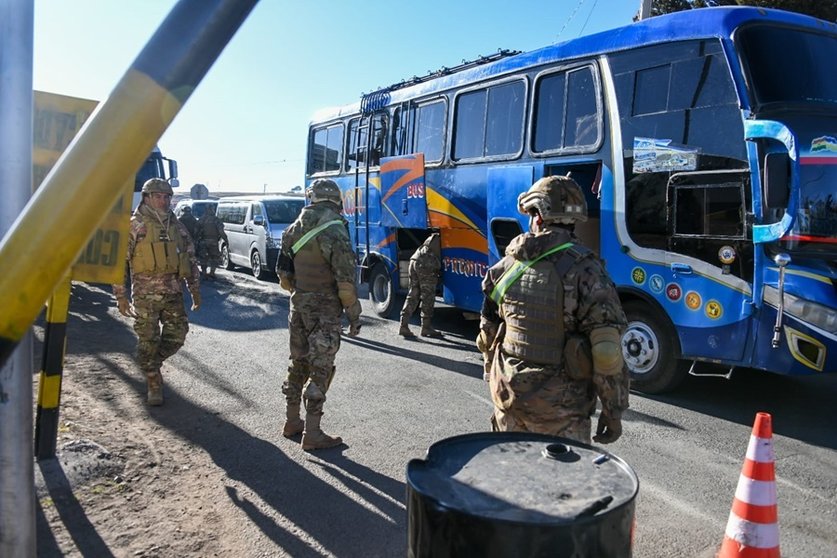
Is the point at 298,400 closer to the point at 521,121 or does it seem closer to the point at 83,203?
the point at 83,203

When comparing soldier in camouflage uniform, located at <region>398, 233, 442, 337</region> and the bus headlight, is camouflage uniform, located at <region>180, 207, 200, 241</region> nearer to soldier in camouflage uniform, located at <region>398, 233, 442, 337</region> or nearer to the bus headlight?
soldier in camouflage uniform, located at <region>398, 233, 442, 337</region>

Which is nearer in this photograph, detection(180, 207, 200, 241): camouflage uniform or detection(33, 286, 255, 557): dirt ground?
detection(33, 286, 255, 557): dirt ground

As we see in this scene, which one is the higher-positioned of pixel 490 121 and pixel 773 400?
pixel 490 121

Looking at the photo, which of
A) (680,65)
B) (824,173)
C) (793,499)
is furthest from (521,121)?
(793,499)

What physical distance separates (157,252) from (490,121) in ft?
14.9

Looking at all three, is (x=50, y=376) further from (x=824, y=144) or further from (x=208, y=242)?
(x=208, y=242)

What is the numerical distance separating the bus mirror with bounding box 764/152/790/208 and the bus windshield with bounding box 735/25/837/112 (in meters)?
0.48

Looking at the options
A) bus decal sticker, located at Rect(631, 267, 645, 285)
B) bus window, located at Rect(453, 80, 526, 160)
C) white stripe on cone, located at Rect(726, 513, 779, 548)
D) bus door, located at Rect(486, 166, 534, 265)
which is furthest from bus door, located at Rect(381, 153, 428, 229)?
white stripe on cone, located at Rect(726, 513, 779, 548)

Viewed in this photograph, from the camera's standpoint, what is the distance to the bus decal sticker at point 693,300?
17.6 ft

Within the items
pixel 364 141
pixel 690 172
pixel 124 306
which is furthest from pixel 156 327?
pixel 364 141

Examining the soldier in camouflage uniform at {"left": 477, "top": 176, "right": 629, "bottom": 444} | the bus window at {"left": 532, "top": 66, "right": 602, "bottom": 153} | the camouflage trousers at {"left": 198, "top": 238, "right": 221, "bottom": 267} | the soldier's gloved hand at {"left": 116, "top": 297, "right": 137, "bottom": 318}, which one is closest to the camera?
the soldier in camouflage uniform at {"left": 477, "top": 176, "right": 629, "bottom": 444}

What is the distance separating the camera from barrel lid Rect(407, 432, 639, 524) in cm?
148

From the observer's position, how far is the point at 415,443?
15.0ft

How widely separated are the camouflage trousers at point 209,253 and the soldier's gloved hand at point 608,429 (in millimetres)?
12880
